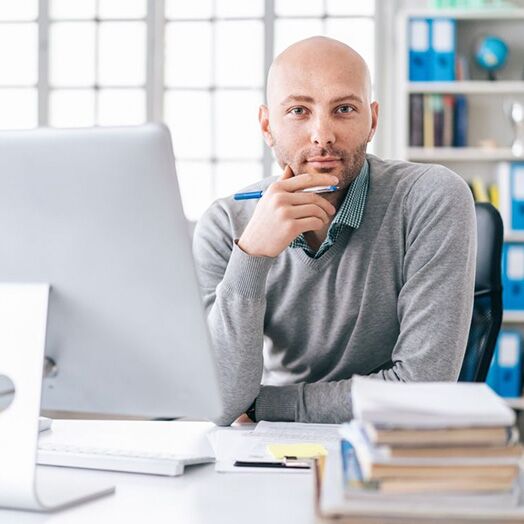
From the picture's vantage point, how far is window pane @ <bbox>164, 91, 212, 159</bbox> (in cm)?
461

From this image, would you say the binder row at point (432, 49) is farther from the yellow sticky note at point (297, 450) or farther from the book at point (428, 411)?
the book at point (428, 411)

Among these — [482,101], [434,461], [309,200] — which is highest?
[482,101]

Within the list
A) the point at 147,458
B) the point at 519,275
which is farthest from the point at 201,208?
the point at 147,458

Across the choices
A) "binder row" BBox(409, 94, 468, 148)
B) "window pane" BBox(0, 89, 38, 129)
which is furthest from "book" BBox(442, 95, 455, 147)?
"window pane" BBox(0, 89, 38, 129)

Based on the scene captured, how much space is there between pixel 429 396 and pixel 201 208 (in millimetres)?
3861

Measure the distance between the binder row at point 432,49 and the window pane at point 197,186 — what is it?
1.22m

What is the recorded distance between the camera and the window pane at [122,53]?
4.59m

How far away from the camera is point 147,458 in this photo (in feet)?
3.77

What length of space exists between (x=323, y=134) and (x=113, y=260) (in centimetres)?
82

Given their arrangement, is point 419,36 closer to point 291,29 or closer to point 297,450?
point 291,29

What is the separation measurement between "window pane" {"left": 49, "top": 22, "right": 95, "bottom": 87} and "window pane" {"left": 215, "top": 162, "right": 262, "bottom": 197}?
0.86 meters

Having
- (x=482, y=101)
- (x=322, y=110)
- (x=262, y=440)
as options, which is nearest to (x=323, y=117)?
(x=322, y=110)

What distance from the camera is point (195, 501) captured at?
1.01 m

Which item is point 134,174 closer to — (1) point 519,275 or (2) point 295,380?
(2) point 295,380
